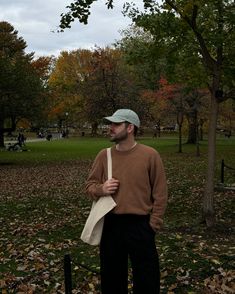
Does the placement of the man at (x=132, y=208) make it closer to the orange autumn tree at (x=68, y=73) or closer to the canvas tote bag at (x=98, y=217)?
the canvas tote bag at (x=98, y=217)

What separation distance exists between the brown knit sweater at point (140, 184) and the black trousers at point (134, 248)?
87mm

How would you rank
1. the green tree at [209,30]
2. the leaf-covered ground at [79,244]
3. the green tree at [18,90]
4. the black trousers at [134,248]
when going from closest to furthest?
the black trousers at [134,248], the leaf-covered ground at [79,244], the green tree at [209,30], the green tree at [18,90]

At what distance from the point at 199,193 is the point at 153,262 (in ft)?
32.9

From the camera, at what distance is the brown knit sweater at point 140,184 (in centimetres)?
420

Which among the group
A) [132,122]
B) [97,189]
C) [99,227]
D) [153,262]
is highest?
[132,122]

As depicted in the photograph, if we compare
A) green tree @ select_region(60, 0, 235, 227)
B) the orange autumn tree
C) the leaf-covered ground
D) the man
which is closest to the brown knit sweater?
the man

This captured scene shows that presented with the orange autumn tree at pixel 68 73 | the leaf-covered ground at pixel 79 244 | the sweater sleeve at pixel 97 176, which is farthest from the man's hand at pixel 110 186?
the orange autumn tree at pixel 68 73

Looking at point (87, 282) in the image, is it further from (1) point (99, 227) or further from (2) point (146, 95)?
(2) point (146, 95)

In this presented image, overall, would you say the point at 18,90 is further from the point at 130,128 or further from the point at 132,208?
the point at 132,208

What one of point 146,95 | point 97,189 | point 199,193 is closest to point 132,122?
point 97,189

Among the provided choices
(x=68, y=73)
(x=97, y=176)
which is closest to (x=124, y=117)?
(x=97, y=176)

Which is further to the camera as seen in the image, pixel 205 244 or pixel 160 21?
pixel 160 21

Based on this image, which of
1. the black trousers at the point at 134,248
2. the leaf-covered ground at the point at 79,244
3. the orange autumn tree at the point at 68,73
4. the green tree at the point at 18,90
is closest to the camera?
the black trousers at the point at 134,248

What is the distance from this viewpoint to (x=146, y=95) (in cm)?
3716
